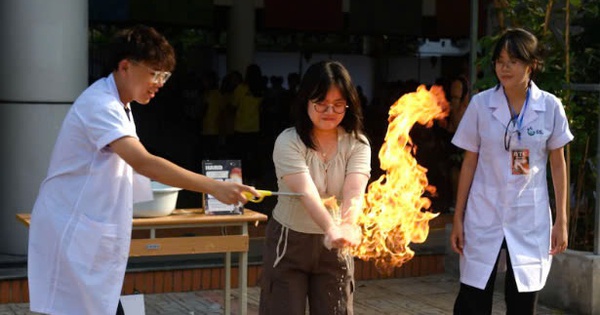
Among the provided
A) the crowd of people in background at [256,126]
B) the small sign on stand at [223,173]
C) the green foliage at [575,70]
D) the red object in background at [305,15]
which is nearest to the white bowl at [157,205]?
the small sign on stand at [223,173]

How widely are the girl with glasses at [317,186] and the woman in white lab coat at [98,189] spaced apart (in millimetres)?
489

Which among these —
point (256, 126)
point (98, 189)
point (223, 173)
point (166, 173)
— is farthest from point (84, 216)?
point (256, 126)

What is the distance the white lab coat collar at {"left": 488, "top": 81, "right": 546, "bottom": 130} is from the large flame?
460mm

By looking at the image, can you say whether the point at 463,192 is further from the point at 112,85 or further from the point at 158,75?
the point at 112,85

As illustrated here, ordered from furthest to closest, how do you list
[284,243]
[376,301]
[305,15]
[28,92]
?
1. [305,15]
2. [28,92]
3. [376,301]
4. [284,243]

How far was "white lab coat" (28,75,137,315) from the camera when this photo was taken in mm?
3750

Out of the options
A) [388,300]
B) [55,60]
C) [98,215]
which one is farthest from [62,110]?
[98,215]

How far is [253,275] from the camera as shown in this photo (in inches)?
301

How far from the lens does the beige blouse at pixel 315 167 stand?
4.18 meters

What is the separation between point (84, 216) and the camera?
12.3 feet

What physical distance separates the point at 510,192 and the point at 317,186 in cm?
109

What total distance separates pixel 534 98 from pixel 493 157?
373 mm

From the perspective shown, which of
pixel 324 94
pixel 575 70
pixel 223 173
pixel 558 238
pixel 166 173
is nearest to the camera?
pixel 166 173

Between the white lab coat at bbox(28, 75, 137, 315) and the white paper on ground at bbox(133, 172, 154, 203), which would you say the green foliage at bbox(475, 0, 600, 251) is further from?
the white lab coat at bbox(28, 75, 137, 315)
